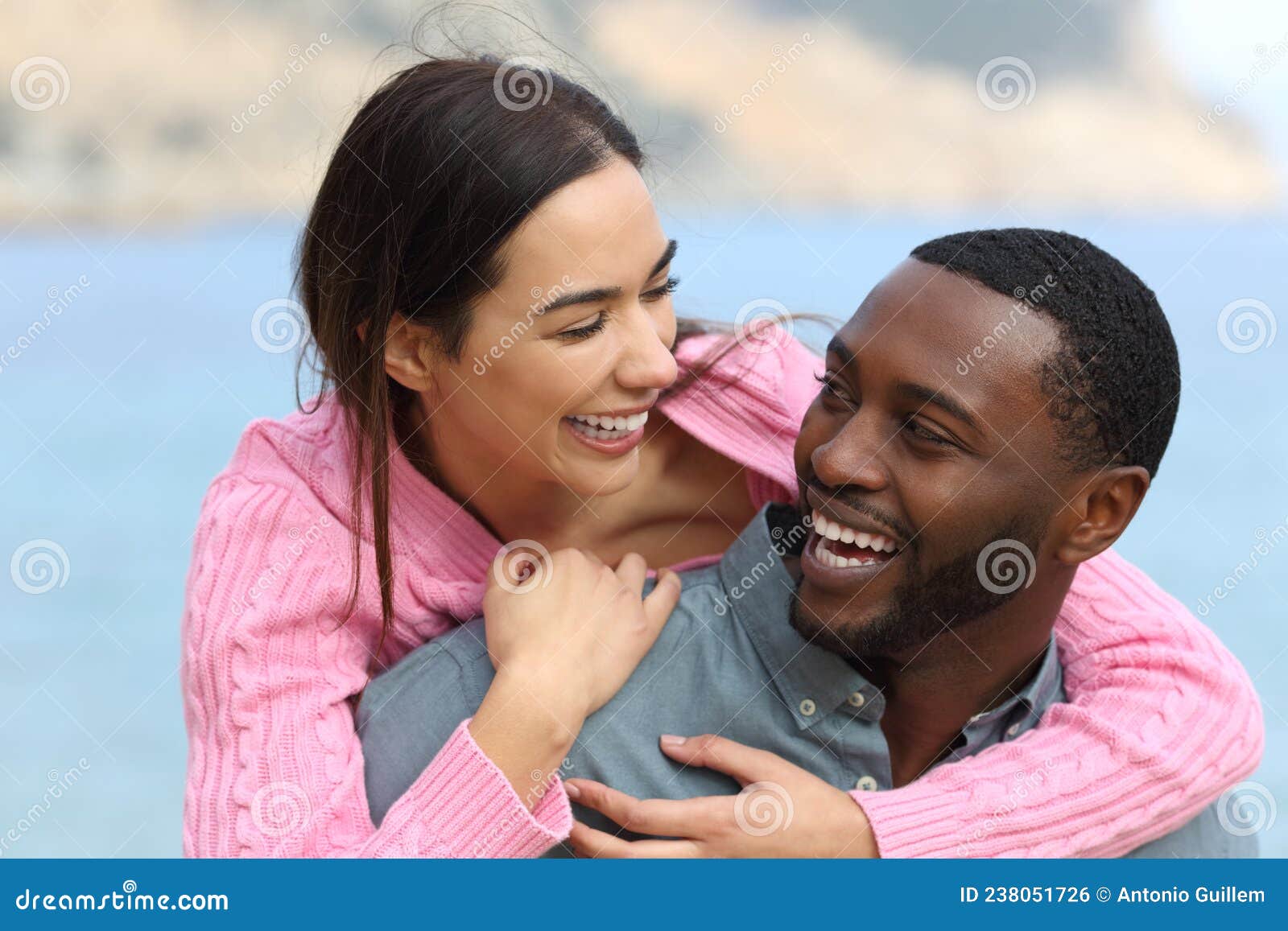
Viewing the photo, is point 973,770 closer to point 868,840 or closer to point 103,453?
point 868,840

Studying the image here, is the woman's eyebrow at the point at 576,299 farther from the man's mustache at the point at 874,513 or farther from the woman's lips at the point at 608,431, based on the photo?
the man's mustache at the point at 874,513

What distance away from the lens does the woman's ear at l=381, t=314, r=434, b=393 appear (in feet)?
7.15

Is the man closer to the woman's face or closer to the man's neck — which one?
the man's neck

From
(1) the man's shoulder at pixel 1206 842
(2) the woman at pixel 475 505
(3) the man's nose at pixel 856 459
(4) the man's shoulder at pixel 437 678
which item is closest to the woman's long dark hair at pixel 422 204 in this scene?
(2) the woman at pixel 475 505

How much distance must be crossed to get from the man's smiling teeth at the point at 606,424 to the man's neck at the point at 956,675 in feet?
1.66

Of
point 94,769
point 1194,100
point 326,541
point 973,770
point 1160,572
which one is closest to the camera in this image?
point 973,770

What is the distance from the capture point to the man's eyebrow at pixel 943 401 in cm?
181

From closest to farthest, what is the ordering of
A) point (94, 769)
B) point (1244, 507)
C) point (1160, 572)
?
point (94, 769) → point (1160, 572) → point (1244, 507)

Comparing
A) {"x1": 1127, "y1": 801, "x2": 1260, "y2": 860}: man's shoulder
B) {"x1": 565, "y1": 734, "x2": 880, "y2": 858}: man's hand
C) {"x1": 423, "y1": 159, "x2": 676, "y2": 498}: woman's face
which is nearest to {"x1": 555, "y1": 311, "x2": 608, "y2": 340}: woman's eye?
{"x1": 423, "y1": 159, "x2": 676, "y2": 498}: woman's face

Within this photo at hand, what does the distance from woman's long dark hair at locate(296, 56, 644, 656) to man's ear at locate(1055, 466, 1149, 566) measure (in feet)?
2.77

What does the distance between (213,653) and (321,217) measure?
70 cm

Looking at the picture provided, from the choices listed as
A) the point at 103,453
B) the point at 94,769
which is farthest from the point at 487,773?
the point at 103,453

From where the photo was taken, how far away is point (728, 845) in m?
1.89

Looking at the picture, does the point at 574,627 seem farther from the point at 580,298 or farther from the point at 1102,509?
the point at 1102,509
